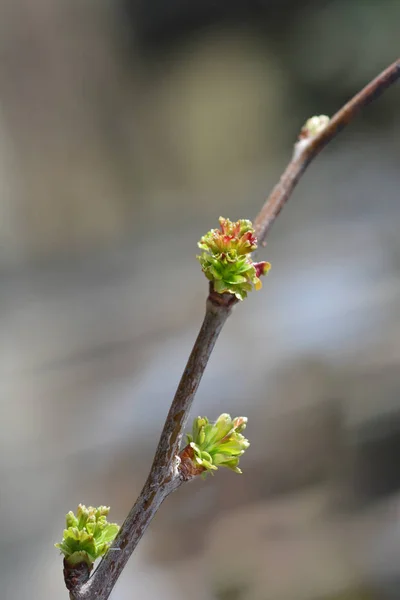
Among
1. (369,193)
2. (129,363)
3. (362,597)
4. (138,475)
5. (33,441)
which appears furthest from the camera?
(369,193)

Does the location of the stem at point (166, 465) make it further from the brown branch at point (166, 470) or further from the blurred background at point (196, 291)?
the blurred background at point (196, 291)

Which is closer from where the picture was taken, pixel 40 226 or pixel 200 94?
pixel 40 226

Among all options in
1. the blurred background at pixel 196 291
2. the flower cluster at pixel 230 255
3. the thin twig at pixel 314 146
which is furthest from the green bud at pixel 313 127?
the blurred background at pixel 196 291

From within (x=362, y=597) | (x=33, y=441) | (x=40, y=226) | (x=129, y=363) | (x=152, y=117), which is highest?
(x=152, y=117)

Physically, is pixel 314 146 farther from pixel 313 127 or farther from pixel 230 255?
pixel 230 255

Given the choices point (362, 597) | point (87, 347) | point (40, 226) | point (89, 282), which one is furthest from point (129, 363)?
point (362, 597)

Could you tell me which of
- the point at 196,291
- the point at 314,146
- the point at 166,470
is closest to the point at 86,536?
the point at 166,470

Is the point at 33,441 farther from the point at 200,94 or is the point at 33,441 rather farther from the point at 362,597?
the point at 200,94
